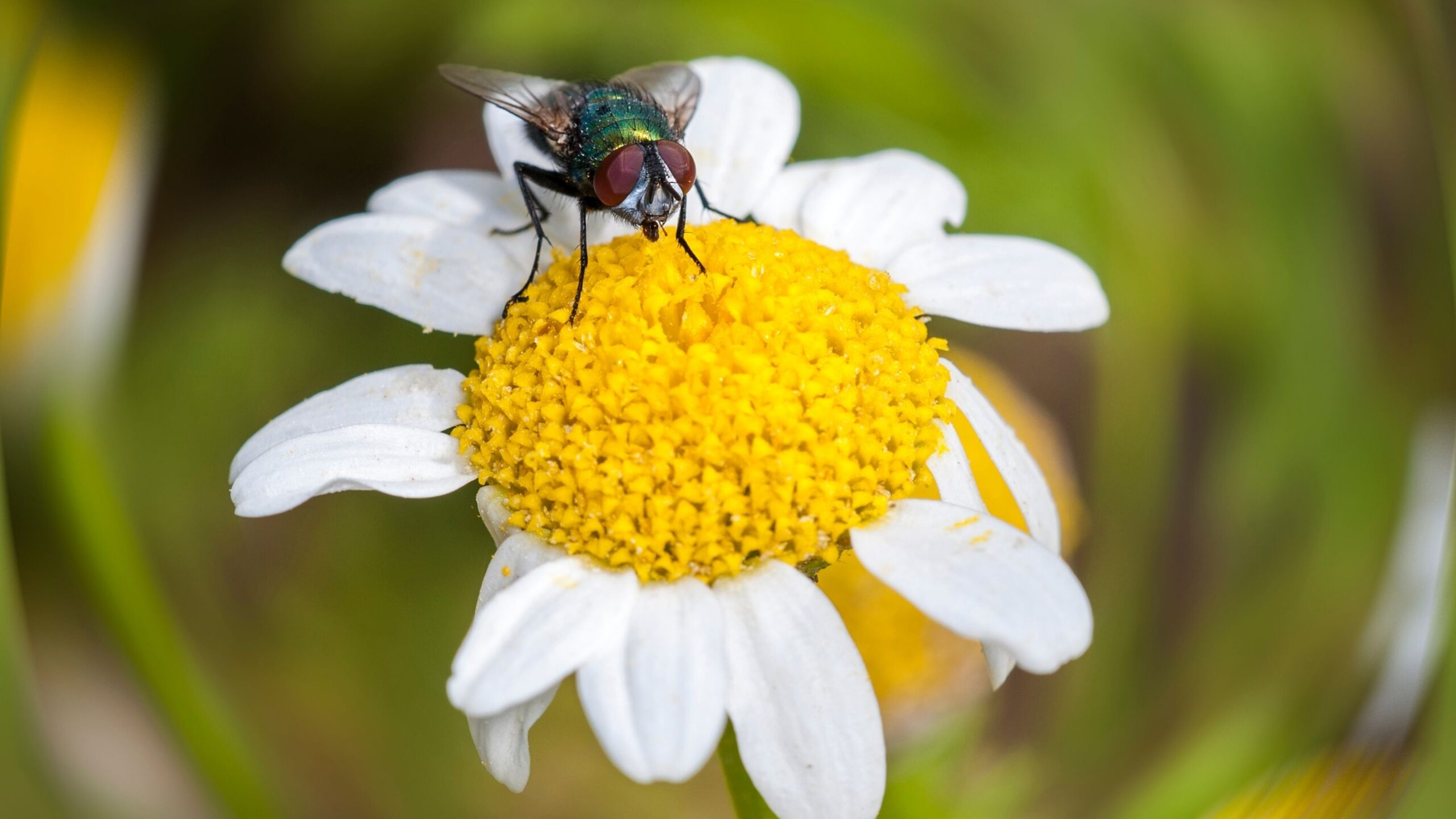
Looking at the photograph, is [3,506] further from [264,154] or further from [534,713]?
[534,713]

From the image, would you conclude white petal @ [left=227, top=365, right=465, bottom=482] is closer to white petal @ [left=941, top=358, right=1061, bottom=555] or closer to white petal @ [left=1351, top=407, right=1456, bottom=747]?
white petal @ [left=941, top=358, right=1061, bottom=555]

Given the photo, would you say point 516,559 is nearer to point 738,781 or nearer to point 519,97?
point 738,781

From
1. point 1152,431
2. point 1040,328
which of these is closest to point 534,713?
point 1040,328

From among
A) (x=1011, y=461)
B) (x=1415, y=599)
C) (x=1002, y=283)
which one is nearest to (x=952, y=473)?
(x=1011, y=461)

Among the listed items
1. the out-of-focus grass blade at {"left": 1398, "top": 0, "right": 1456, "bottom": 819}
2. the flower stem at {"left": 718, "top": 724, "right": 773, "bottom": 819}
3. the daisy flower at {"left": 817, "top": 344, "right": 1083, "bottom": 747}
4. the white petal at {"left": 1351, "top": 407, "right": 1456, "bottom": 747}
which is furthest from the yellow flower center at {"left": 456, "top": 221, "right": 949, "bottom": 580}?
the out-of-focus grass blade at {"left": 1398, "top": 0, "right": 1456, "bottom": 819}

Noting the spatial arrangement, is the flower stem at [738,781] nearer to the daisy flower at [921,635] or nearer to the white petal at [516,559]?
the white petal at [516,559]
